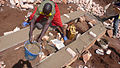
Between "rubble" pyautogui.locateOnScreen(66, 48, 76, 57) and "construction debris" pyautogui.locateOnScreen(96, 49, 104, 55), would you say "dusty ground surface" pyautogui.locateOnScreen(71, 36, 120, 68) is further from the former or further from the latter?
"rubble" pyautogui.locateOnScreen(66, 48, 76, 57)

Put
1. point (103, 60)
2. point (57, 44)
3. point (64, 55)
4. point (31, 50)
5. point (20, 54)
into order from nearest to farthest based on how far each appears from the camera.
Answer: point (31, 50), point (20, 54), point (64, 55), point (57, 44), point (103, 60)

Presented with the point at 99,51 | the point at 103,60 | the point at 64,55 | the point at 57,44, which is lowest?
the point at 103,60

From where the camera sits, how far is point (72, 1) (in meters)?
7.04

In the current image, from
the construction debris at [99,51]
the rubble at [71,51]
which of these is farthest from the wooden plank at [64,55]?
the construction debris at [99,51]

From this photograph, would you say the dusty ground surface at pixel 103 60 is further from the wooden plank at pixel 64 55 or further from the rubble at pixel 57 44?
the rubble at pixel 57 44

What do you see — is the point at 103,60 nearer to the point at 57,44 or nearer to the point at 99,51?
the point at 99,51

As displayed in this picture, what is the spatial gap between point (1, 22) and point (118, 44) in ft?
16.7

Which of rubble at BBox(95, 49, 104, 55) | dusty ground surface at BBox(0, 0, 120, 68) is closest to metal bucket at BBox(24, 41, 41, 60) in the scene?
dusty ground surface at BBox(0, 0, 120, 68)

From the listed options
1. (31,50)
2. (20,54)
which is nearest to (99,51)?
(31,50)

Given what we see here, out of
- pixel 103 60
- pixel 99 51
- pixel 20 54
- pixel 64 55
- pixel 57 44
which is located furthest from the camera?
pixel 99 51

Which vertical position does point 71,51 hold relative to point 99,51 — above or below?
above

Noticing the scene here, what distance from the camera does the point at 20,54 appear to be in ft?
11.7

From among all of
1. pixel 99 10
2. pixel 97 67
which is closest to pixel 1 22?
pixel 97 67

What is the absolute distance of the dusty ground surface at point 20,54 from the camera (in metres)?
3.41
